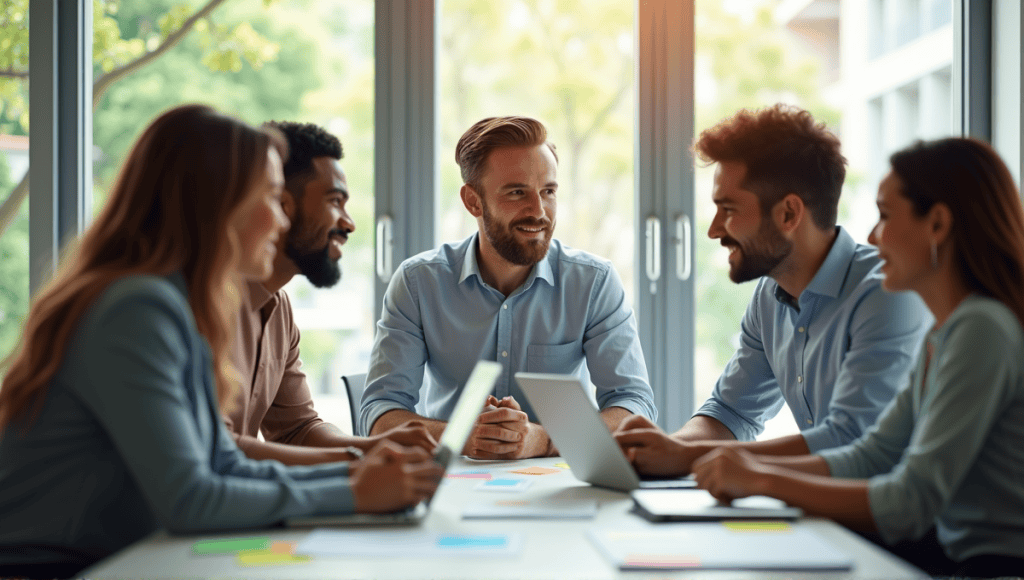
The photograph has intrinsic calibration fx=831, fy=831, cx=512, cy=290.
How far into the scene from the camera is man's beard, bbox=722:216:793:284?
210 cm

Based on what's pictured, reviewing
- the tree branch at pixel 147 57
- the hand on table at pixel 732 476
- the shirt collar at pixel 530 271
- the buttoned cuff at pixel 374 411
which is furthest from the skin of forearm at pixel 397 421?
the tree branch at pixel 147 57

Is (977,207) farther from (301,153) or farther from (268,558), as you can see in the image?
(301,153)

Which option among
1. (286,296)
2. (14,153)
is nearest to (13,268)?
(14,153)

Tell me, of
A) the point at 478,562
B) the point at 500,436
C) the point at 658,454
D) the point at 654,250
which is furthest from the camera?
the point at 654,250

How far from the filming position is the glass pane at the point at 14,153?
3.20m

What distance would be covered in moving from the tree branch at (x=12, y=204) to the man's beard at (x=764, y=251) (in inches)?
108

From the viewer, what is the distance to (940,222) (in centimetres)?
143

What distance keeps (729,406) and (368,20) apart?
6.53ft

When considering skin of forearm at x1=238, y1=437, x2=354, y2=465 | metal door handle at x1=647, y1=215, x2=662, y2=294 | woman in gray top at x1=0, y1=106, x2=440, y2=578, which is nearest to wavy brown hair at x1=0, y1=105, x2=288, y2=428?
woman in gray top at x1=0, y1=106, x2=440, y2=578

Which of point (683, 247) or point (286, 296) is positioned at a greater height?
point (683, 247)

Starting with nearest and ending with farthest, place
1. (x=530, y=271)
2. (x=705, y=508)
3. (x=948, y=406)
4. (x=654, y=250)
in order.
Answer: (x=948, y=406)
(x=705, y=508)
(x=530, y=271)
(x=654, y=250)

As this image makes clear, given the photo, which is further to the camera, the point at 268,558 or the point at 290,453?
the point at 290,453

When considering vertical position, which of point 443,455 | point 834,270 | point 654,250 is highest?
point 654,250

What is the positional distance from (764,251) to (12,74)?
290 cm
